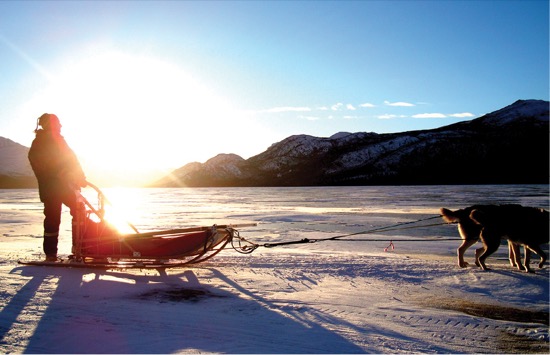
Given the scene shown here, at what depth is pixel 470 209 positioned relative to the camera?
293 inches

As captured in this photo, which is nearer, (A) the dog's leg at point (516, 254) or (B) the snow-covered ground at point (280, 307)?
(B) the snow-covered ground at point (280, 307)

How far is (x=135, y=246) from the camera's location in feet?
22.2

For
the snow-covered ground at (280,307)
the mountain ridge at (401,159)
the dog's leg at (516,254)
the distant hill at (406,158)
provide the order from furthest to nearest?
the mountain ridge at (401,159) → the distant hill at (406,158) → the dog's leg at (516,254) → the snow-covered ground at (280,307)

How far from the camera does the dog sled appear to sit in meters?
6.70

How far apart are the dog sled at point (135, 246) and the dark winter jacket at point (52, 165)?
275mm

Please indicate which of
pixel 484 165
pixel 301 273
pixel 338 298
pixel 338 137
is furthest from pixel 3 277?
pixel 338 137

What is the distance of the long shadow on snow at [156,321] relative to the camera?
11.9 feet

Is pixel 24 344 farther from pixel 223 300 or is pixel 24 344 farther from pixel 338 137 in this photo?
pixel 338 137

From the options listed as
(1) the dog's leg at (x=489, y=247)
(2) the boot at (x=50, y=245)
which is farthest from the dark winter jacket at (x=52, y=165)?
(1) the dog's leg at (x=489, y=247)

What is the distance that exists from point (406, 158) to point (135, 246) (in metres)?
144

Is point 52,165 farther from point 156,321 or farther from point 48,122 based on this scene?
point 156,321

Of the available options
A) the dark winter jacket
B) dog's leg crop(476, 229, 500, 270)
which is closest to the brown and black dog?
dog's leg crop(476, 229, 500, 270)

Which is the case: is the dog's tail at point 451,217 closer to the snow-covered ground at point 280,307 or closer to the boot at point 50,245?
the snow-covered ground at point 280,307

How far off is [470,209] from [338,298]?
11.6 ft
